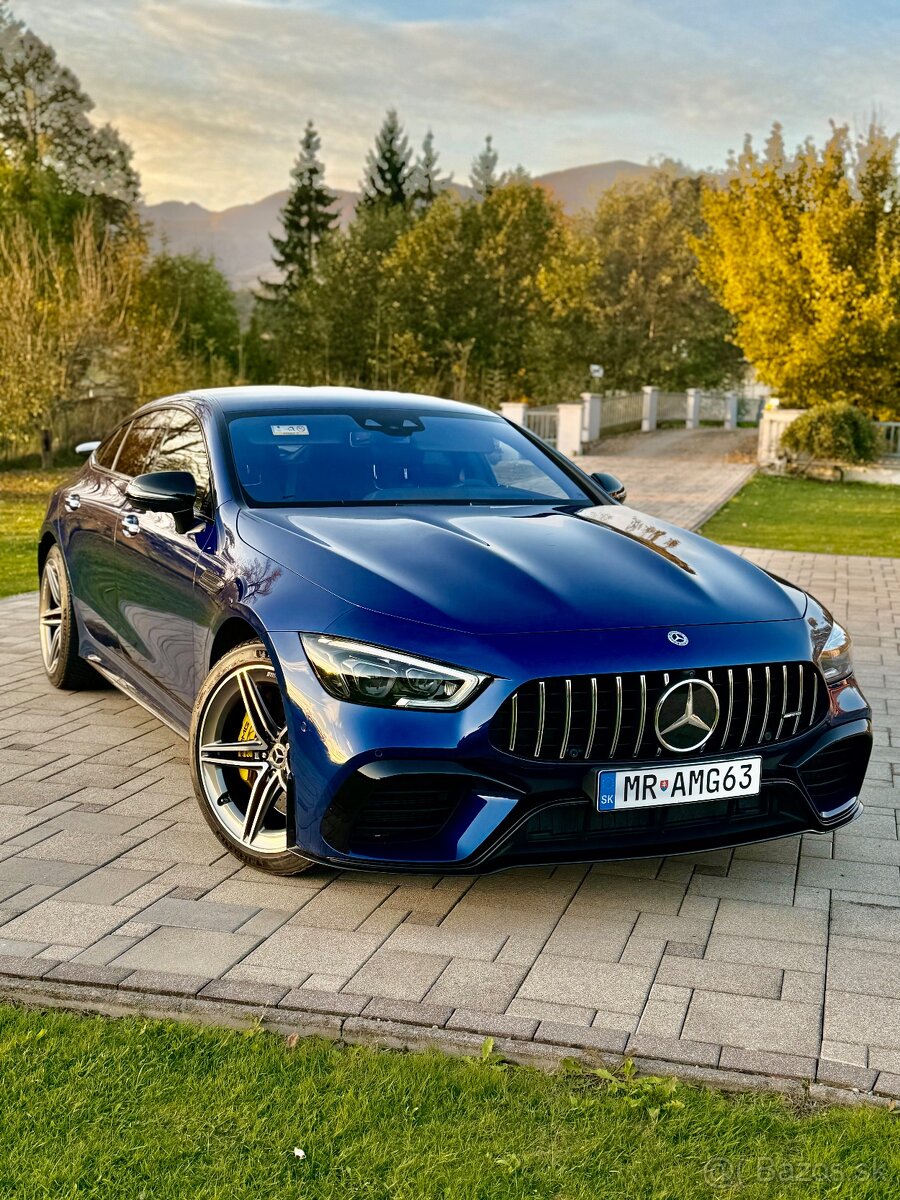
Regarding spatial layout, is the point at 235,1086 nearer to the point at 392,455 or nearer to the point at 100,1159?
the point at 100,1159

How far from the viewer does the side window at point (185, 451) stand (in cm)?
514

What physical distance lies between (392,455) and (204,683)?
4.44ft

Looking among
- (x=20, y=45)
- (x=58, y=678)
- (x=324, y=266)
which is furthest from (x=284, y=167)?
(x=58, y=678)

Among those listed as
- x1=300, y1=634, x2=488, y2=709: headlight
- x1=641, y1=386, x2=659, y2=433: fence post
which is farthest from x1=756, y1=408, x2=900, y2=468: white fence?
x1=300, y1=634, x2=488, y2=709: headlight

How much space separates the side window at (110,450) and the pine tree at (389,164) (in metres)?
72.6

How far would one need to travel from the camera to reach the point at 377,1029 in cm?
330

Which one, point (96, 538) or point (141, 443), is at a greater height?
point (141, 443)

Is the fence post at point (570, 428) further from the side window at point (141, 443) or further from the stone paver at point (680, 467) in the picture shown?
the side window at point (141, 443)

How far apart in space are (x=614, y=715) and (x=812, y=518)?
48.9ft

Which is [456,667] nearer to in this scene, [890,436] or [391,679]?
[391,679]

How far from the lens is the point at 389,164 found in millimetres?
76688

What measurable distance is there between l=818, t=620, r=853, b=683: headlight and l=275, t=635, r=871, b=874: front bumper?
1.36ft

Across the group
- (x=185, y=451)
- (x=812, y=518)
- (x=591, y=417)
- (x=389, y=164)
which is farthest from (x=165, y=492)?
(x=389, y=164)

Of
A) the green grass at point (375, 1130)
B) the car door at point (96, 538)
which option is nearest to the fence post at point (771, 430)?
the car door at point (96, 538)
